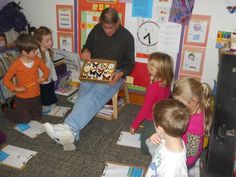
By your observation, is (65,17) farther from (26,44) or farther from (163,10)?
(163,10)

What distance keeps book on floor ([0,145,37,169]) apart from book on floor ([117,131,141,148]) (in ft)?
2.65

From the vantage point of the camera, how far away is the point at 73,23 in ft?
11.2

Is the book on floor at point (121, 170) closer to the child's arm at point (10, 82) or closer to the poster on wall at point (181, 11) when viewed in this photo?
the child's arm at point (10, 82)

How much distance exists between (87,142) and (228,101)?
1.35 meters

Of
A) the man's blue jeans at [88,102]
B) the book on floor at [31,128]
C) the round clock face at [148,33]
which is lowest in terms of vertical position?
the book on floor at [31,128]

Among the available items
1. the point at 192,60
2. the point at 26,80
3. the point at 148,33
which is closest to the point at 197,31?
the point at 192,60

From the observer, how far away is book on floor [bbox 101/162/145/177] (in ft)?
6.90

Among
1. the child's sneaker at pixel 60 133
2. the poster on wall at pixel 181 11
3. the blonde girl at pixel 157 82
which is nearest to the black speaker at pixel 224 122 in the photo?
the blonde girl at pixel 157 82

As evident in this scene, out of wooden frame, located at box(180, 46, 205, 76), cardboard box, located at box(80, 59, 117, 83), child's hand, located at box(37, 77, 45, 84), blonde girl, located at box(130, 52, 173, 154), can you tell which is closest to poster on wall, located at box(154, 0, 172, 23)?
wooden frame, located at box(180, 46, 205, 76)

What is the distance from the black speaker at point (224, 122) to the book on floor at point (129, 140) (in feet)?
2.63

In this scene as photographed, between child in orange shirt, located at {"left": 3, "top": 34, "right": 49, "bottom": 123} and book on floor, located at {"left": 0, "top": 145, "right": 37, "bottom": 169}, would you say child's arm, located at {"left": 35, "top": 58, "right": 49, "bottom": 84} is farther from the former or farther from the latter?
book on floor, located at {"left": 0, "top": 145, "right": 37, "bottom": 169}

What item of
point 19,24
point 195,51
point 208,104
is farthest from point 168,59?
point 19,24

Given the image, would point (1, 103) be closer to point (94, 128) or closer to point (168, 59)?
point (94, 128)

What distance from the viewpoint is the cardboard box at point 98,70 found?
9.12ft
